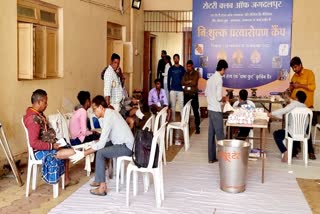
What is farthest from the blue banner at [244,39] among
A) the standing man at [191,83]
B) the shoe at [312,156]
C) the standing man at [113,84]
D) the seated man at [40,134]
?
the seated man at [40,134]

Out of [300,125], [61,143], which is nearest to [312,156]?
[300,125]

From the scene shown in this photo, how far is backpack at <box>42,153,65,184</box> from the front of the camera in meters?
4.51

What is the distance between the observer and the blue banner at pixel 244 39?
10.4 metres

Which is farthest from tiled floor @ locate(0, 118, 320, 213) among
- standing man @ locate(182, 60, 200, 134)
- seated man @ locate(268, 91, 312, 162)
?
standing man @ locate(182, 60, 200, 134)

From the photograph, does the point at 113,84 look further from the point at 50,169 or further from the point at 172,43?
the point at 172,43

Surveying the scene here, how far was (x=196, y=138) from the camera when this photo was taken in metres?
8.17

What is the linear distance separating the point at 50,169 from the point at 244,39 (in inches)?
284

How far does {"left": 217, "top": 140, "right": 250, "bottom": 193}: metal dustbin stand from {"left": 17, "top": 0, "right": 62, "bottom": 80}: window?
282 cm

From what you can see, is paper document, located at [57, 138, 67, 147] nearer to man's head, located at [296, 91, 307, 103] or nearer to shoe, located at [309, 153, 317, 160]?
man's head, located at [296, 91, 307, 103]

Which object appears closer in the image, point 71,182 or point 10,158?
point 10,158

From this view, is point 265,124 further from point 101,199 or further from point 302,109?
point 101,199

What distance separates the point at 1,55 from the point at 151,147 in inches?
94.4

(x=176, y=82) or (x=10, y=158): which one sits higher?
(x=176, y=82)

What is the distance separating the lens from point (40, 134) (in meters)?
4.60
